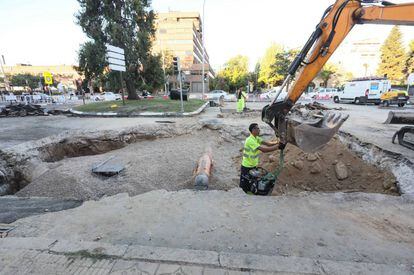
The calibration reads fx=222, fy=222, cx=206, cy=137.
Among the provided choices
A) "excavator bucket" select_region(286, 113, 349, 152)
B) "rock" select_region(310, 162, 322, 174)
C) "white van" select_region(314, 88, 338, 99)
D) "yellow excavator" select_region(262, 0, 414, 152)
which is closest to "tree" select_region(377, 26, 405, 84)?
"white van" select_region(314, 88, 338, 99)

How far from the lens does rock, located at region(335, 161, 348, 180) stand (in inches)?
219

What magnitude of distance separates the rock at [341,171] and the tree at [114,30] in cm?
1819

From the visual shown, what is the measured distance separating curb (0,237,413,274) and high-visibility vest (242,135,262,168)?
218 cm

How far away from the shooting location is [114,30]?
17.7 meters

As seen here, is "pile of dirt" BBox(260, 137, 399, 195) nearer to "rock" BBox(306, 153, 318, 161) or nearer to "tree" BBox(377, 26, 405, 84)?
"rock" BBox(306, 153, 318, 161)

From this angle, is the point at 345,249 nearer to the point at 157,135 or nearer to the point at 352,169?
the point at 352,169

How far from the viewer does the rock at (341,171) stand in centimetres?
555

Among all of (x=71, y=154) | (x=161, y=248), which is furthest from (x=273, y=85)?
(x=161, y=248)

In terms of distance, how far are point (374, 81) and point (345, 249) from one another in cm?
2392

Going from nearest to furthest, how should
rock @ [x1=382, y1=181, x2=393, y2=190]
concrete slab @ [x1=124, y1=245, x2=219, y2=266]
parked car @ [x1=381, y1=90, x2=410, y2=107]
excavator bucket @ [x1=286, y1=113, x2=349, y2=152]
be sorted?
concrete slab @ [x1=124, y1=245, x2=219, y2=266], excavator bucket @ [x1=286, y1=113, x2=349, y2=152], rock @ [x1=382, y1=181, x2=393, y2=190], parked car @ [x1=381, y1=90, x2=410, y2=107]

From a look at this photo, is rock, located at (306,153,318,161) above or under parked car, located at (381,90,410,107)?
under

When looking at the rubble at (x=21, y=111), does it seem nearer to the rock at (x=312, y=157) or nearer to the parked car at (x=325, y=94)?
the rock at (x=312, y=157)

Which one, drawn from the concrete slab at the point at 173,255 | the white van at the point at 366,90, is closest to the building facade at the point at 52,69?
the white van at the point at 366,90

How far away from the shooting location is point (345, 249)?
99.2 inches
